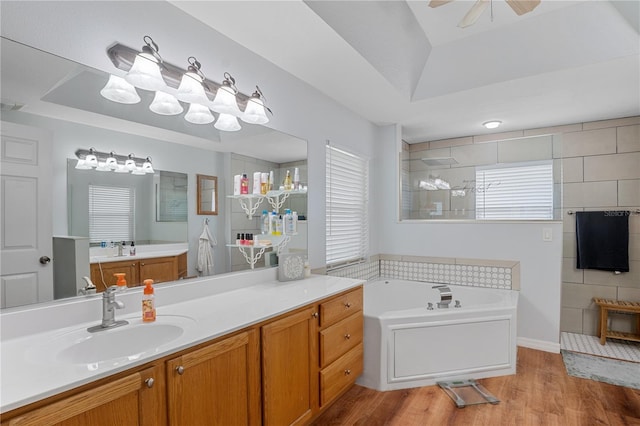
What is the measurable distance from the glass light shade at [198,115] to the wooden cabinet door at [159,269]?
2.57 ft

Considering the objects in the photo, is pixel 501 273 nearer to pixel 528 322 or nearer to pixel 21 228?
pixel 528 322

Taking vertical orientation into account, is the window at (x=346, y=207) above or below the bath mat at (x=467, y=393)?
above

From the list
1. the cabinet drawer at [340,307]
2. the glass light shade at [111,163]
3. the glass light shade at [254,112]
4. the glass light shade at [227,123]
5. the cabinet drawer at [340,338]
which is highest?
the glass light shade at [254,112]

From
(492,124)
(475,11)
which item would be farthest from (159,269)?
(492,124)

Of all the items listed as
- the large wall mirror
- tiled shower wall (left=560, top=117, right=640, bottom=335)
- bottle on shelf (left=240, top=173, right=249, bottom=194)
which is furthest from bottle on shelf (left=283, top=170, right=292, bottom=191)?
tiled shower wall (left=560, top=117, right=640, bottom=335)

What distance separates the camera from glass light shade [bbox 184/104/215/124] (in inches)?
73.3

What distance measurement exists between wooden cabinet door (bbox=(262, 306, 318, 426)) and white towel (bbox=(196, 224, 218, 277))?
600mm

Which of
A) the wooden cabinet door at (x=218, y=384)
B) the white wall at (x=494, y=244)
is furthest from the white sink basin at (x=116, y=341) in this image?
the white wall at (x=494, y=244)

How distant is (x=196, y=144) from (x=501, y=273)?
10.0 ft

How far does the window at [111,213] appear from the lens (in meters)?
1.52

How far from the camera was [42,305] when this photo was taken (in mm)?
1314

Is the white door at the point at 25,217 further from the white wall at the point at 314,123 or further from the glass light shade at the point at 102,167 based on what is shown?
the white wall at the point at 314,123

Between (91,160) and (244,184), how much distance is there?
894 millimetres

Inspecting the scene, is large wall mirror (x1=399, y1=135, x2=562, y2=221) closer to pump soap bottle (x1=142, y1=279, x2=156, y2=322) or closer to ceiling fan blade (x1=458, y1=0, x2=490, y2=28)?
ceiling fan blade (x1=458, y1=0, x2=490, y2=28)
